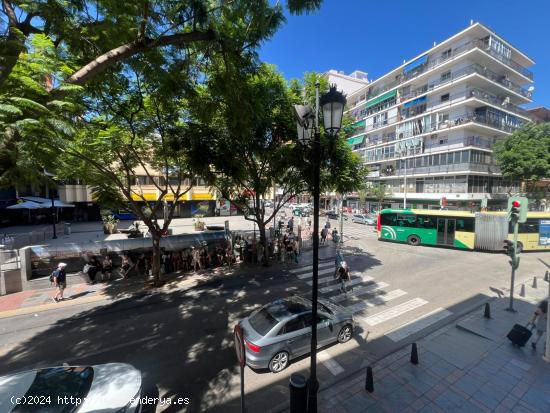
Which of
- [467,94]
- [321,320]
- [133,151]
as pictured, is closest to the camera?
[321,320]

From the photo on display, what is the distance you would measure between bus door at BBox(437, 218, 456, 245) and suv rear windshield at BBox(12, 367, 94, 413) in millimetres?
21443

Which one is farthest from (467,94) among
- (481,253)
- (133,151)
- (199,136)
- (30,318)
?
(30,318)

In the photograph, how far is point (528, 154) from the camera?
23.9m

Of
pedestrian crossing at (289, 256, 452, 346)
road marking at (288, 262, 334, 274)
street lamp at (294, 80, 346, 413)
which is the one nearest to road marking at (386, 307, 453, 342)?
pedestrian crossing at (289, 256, 452, 346)

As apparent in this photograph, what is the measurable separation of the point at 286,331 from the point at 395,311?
5.03 m

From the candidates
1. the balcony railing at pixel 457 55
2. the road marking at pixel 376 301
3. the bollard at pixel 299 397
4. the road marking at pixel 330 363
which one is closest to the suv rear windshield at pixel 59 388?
the bollard at pixel 299 397

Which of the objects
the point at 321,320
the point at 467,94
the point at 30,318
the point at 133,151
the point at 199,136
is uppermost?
the point at 467,94

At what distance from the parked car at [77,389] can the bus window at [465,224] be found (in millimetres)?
21004

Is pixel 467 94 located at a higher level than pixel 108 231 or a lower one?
higher

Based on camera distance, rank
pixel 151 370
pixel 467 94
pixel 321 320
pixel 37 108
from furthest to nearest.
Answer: pixel 467 94 < pixel 321 320 < pixel 151 370 < pixel 37 108

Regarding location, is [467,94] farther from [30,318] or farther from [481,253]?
[30,318]

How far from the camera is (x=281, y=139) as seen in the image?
11570 millimetres

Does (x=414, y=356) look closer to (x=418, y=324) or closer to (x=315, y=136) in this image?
(x=418, y=324)

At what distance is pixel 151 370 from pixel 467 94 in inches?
1545
